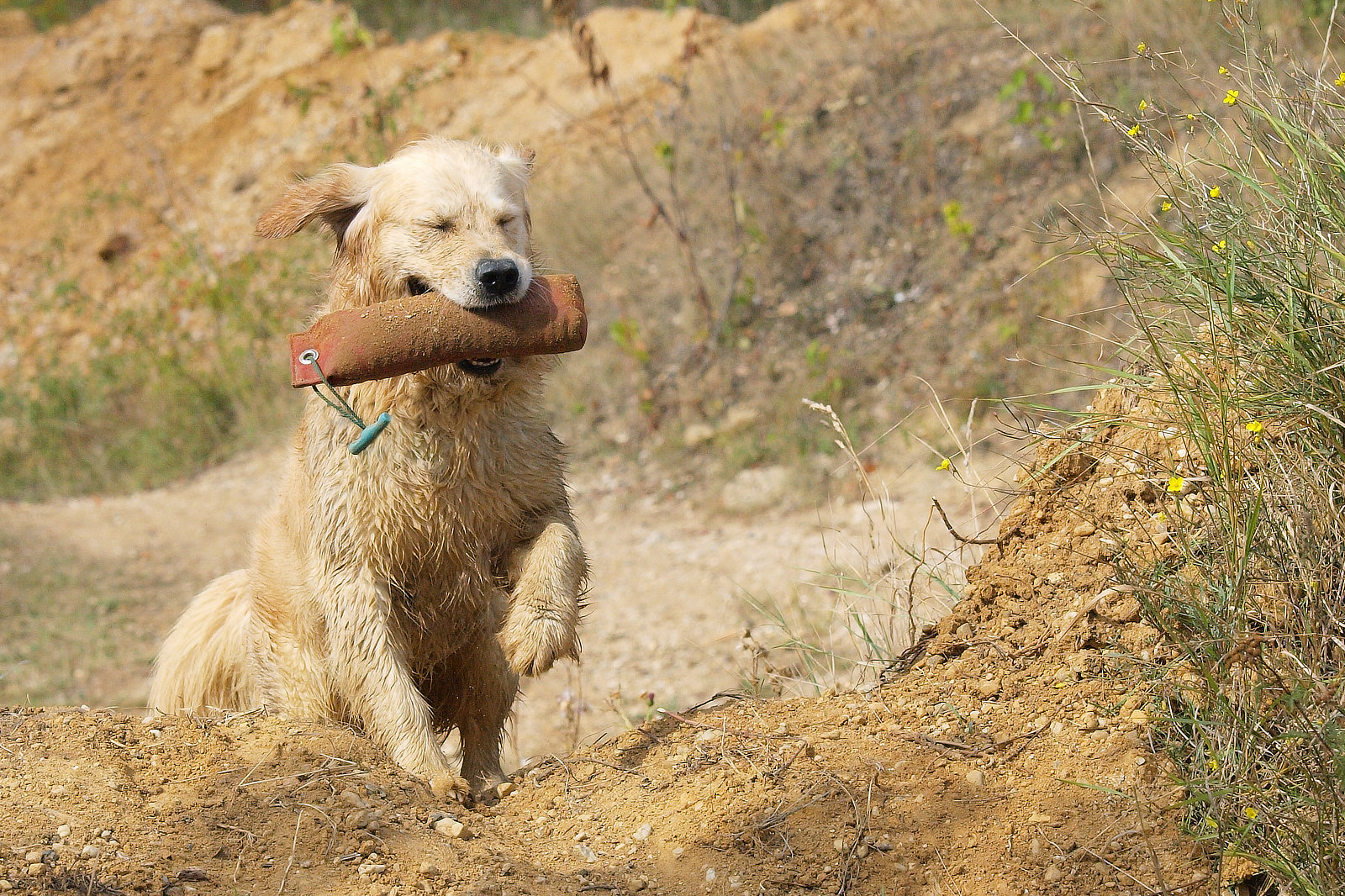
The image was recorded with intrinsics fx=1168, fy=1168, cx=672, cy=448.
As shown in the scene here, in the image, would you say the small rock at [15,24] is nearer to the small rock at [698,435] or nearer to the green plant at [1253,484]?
the small rock at [698,435]

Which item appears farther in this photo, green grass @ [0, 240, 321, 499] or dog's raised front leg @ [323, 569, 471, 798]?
green grass @ [0, 240, 321, 499]

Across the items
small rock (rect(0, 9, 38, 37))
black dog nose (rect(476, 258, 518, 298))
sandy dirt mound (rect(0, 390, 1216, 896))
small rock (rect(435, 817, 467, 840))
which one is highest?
small rock (rect(0, 9, 38, 37))

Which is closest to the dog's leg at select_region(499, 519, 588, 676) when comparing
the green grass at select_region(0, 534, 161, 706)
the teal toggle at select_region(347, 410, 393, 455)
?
the teal toggle at select_region(347, 410, 393, 455)

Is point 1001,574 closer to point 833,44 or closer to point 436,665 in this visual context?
point 436,665

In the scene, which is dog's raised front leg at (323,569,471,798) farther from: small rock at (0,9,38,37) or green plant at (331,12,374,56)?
small rock at (0,9,38,37)

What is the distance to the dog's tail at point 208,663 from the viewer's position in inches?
177

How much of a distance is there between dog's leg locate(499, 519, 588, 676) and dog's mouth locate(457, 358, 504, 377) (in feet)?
1.84

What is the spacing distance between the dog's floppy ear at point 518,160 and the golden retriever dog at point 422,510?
0.15 m

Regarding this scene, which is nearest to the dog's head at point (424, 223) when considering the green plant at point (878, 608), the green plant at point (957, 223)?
the green plant at point (878, 608)

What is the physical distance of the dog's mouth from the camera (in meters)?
3.75

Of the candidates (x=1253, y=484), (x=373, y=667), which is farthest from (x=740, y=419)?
(x=1253, y=484)

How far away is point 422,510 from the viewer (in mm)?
3812

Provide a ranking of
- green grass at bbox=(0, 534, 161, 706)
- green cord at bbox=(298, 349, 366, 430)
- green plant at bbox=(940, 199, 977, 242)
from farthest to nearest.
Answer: green plant at bbox=(940, 199, 977, 242)
green grass at bbox=(0, 534, 161, 706)
green cord at bbox=(298, 349, 366, 430)

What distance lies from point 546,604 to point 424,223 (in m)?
1.31
